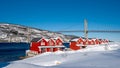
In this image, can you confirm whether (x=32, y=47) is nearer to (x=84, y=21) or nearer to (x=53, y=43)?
(x=53, y=43)

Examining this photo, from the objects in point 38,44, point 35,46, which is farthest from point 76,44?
point 35,46

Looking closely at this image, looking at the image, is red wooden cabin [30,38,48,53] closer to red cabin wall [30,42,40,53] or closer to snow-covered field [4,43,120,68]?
red cabin wall [30,42,40,53]

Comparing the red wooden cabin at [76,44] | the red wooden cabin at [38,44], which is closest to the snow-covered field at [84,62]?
the red wooden cabin at [38,44]

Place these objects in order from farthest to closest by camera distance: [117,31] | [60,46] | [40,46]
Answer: [117,31], [60,46], [40,46]

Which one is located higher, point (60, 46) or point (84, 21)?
point (84, 21)

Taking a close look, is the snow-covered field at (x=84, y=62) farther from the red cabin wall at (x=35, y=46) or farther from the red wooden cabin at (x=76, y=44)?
the red wooden cabin at (x=76, y=44)

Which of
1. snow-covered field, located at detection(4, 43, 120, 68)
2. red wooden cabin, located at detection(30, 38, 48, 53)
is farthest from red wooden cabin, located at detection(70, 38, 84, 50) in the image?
snow-covered field, located at detection(4, 43, 120, 68)

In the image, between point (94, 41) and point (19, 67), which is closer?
point (19, 67)

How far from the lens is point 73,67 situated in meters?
12.7

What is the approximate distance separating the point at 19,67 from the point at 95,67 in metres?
4.81

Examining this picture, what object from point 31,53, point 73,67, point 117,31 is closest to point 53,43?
point 31,53

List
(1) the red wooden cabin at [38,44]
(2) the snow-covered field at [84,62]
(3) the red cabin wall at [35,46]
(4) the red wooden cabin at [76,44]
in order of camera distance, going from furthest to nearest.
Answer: (4) the red wooden cabin at [76,44], (3) the red cabin wall at [35,46], (1) the red wooden cabin at [38,44], (2) the snow-covered field at [84,62]

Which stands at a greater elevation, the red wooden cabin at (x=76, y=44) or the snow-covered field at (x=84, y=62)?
the red wooden cabin at (x=76, y=44)

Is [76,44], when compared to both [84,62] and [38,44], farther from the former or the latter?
[84,62]
